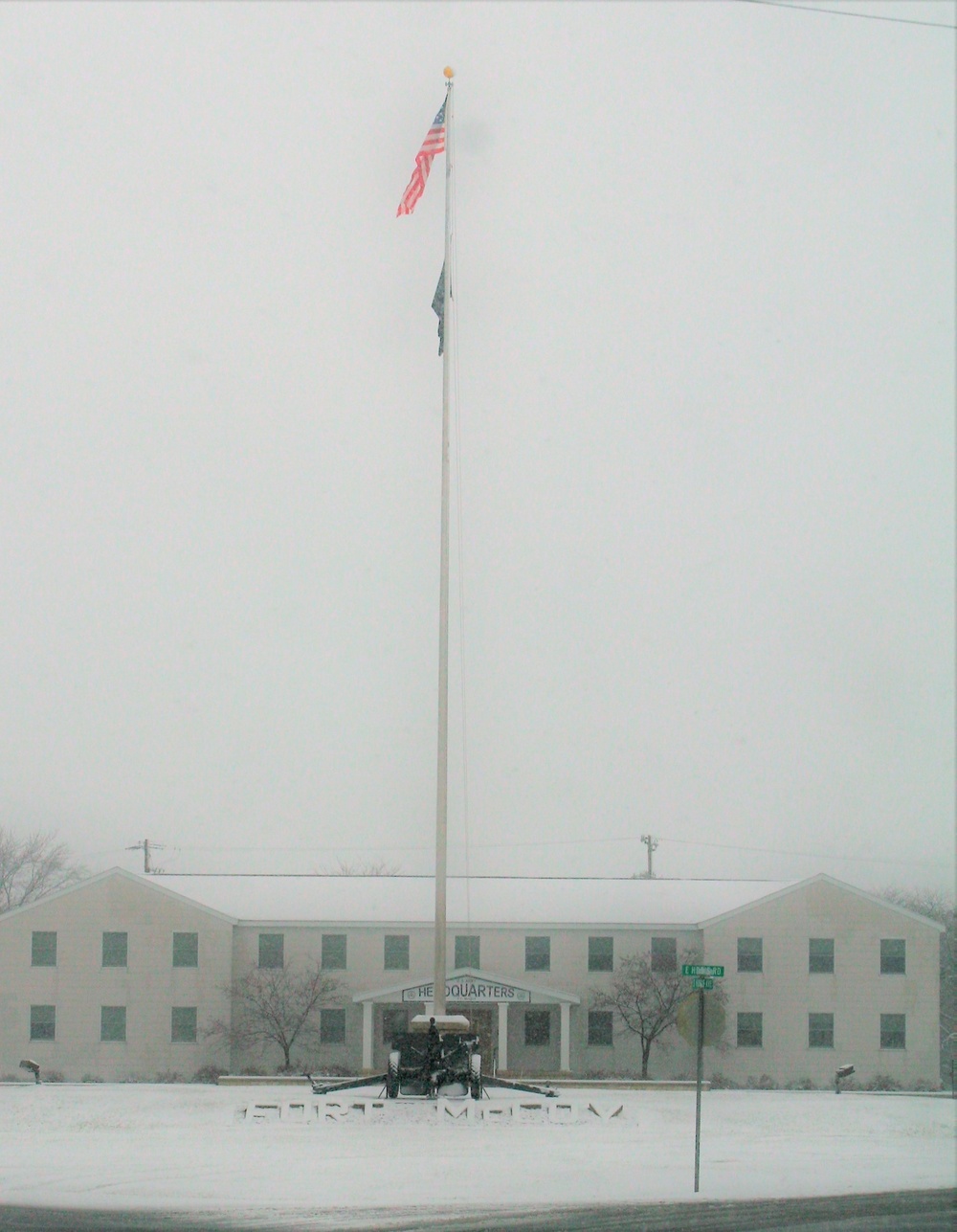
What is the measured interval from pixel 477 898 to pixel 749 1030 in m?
9.89

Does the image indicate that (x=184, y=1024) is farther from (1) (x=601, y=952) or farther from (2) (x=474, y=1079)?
(2) (x=474, y=1079)

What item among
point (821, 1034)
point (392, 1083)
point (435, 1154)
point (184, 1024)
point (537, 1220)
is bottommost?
point (821, 1034)

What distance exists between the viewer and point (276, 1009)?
42.8m

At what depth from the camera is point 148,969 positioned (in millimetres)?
43031

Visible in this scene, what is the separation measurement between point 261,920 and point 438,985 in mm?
17805

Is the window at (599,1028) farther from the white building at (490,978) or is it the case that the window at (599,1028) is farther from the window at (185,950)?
the window at (185,950)

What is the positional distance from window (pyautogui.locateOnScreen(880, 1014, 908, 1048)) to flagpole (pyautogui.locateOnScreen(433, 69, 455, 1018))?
1930cm

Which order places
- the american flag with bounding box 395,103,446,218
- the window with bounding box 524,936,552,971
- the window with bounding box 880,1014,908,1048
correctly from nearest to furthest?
1. the american flag with bounding box 395,103,446,218
2. the window with bounding box 880,1014,908,1048
3. the window with bounding box 524,936,552,971

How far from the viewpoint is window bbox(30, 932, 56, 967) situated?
43.1m

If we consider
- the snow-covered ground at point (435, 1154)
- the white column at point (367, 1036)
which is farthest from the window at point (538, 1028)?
the snow-covered ground at point (435, 1154)

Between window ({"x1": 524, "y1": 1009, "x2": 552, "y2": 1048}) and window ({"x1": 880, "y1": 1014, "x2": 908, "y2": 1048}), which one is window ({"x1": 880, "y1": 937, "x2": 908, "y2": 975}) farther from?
window ({"x1": 524, "y1": 1009, "x2": 552, "y2": 1048})

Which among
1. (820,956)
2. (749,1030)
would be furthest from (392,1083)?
(820,956)

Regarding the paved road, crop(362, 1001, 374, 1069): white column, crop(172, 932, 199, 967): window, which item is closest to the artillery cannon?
the paved road

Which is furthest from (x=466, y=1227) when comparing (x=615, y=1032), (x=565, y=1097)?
(x=615, y=1032)
